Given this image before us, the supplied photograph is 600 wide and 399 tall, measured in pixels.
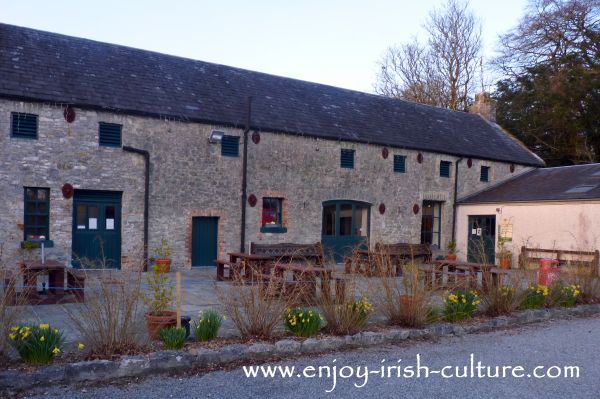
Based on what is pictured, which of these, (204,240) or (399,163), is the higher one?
(399,163)

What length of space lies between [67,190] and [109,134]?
1.75m

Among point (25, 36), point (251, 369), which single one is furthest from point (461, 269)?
point (25, 36)

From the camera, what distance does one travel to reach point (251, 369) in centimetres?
566

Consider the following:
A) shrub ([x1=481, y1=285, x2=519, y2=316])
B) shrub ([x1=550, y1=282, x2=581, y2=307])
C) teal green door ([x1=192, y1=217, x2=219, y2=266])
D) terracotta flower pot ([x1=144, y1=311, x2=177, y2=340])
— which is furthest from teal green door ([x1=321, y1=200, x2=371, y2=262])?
terracotta flower pot ([x1=144, y1=311, x2=177, y2=340])

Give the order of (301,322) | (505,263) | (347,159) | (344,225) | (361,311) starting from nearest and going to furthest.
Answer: (301,322) < (361,311) < (347,159) < (344,225) < (505,263)

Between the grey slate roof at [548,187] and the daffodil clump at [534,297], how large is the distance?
8.59 m

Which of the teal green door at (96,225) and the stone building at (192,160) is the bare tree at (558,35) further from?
the teal green door at (96,225)

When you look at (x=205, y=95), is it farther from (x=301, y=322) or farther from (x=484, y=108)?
(x=484, y=108)

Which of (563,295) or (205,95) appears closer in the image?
(563,295)

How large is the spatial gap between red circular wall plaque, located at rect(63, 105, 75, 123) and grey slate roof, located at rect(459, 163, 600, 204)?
1413cm

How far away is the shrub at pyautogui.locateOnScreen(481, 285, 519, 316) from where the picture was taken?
Answer: 27.6 feet

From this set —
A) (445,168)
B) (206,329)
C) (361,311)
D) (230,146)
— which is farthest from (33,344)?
(445,168)

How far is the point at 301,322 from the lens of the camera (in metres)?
6.55

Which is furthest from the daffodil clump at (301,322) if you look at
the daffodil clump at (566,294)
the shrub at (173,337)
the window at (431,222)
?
the window at (431,222)
